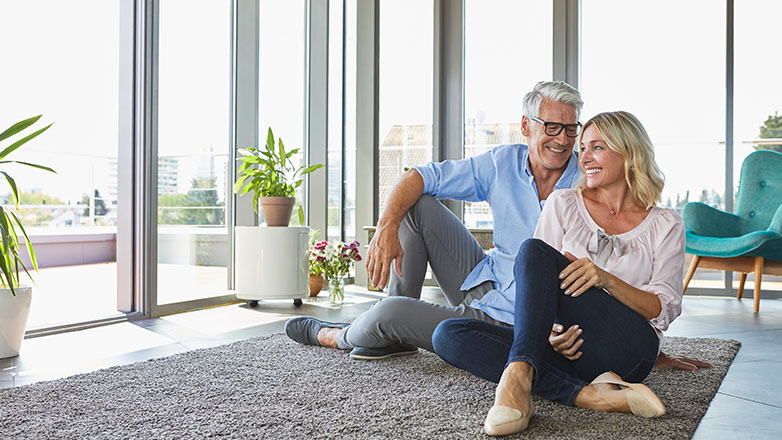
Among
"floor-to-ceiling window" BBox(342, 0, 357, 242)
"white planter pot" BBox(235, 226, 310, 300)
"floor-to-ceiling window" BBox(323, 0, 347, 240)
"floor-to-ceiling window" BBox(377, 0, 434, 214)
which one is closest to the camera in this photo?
"white planter pot" BBox(235, 226, 310, 300)

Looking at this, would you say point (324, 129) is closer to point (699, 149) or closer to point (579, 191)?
point (699, 149)

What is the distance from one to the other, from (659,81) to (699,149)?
56 centimetres

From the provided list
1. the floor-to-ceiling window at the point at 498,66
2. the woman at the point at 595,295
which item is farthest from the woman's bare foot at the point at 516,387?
the floor-to-ceiling window at the point at 498,66

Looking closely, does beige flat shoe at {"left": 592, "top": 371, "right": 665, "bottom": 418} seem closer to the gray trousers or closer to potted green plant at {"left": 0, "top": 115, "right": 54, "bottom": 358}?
the gray trousers

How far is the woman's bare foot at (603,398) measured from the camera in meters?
1.43

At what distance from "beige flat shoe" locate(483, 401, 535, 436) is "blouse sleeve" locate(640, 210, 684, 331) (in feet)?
1.39

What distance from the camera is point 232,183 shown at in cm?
367

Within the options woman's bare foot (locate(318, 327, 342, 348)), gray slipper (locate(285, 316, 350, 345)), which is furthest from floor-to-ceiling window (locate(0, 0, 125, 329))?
woman's bare foot (locate(318, 327, 342, 348))

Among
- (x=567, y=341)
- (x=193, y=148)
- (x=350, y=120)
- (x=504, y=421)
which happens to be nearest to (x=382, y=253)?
(x=567, y=341)

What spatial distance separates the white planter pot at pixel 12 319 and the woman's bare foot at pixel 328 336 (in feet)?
3.30

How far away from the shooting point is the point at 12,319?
2102mm

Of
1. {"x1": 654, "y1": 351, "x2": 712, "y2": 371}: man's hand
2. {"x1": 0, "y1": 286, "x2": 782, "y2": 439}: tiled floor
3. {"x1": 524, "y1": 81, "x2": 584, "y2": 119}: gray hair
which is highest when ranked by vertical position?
{"x1": 524, "y1": 81, "x2": 584, "y2": 119}: gray hair

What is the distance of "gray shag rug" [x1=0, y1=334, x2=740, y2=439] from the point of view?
1303 millimetres

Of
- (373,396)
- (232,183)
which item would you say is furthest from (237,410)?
(232,183)
